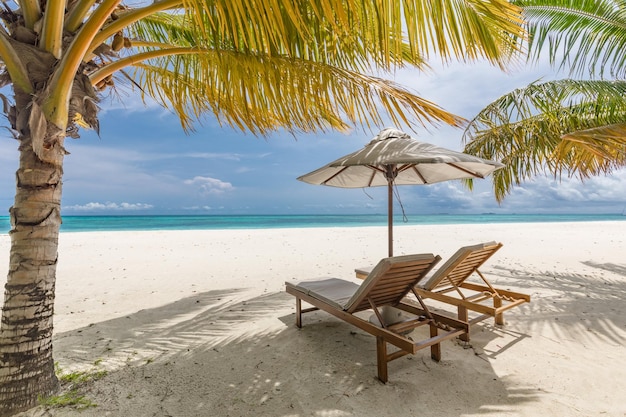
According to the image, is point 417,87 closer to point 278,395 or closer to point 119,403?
point 278,395

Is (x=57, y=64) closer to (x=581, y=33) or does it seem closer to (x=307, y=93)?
(x=307, y=93)

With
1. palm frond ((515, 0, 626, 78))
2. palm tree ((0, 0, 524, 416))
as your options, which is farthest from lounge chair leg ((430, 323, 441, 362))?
palm frond ((515, 0, 626, 78))

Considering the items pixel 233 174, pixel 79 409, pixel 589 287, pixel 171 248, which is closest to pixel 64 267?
pixel 171 248

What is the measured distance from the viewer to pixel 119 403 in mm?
2230

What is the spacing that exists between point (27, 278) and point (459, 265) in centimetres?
381

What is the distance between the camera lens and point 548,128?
18.2 feet

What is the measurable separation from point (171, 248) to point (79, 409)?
874 cm

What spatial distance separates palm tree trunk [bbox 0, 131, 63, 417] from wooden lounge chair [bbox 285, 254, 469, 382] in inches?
86.2

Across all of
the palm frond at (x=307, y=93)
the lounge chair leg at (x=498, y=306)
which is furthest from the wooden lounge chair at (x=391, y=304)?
the palm frond at (x=307, y=93)

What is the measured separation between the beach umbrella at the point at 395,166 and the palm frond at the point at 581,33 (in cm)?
265

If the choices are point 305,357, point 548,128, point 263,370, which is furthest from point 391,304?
point 548,128

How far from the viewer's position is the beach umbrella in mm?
3012

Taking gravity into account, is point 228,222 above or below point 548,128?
below

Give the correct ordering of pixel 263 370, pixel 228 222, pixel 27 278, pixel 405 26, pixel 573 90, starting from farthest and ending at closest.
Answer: pixel 228 222, pixel 573 90, pixel 263 370, pixel 405 26, pixel 27 278
